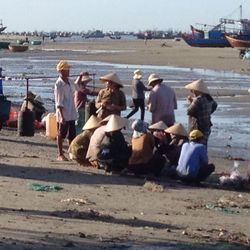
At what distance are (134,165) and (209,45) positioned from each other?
7750 centimetres

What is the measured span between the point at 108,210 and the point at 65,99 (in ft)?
12.7

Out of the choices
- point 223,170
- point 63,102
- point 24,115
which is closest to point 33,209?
point 63,102

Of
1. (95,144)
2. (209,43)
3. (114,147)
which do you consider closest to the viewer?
(114,147)

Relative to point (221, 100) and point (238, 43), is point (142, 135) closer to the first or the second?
point (221, 100)

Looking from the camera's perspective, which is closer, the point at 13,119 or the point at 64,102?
the point at 64,102

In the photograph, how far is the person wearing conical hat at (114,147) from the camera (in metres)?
13.3

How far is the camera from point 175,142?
1392 cm

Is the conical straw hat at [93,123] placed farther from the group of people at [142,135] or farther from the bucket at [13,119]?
the bucket at [13,119]

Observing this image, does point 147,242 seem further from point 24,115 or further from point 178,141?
point 24,115

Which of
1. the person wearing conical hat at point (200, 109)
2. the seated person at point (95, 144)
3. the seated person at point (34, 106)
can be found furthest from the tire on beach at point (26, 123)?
the person wearing conical hat at point (200, 109)

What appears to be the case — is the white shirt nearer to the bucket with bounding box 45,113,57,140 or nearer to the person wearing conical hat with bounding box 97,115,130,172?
the person wearing conical hat with bounding box 97,115,130,172

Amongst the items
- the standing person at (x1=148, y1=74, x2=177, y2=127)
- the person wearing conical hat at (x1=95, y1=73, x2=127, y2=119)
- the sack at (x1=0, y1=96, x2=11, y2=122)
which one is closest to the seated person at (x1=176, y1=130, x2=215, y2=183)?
the person wearing conical hat at (x1=95, y1=73, x2=127, y2=119)

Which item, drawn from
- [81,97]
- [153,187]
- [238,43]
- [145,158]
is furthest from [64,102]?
[238,43]

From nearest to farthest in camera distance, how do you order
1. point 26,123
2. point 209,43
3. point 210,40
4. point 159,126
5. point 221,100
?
point 159,126
point 26,123
point 221,100
point 209,43
point 210,40
